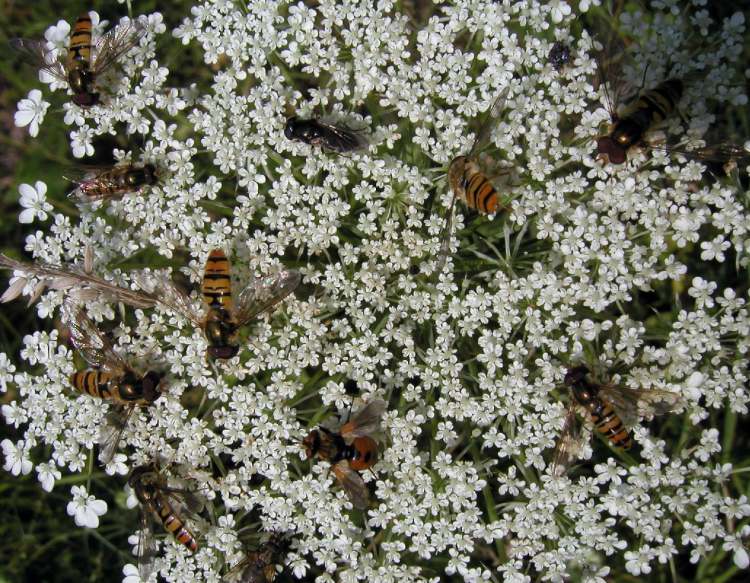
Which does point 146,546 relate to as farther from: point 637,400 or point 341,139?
point 637,400

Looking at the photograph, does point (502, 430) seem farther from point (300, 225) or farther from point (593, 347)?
point (300, 225)

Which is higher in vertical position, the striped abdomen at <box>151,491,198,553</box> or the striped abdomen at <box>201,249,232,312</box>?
the striped abdomen at <box>201,249,232,312</box>

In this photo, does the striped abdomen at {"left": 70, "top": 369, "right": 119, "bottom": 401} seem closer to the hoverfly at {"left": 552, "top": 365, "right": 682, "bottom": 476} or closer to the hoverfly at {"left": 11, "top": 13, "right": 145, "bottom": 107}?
the hoverfly at {"left": 11, "top": 13, "right": 145, "bottom": 107}

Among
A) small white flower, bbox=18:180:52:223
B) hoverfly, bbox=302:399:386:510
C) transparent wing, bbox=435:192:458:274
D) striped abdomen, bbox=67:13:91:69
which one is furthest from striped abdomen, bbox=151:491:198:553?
striped abdomen, bbox=67:13:91:69

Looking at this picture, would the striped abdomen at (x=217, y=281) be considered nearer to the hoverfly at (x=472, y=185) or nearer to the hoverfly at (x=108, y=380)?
the hoverfly at (x=108, y=380)

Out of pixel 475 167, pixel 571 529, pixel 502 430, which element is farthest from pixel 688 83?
pixel 571 529

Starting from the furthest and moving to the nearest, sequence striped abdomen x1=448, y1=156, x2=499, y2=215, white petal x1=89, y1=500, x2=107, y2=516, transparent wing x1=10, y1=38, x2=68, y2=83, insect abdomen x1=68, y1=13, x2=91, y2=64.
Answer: white petal x1=89, y1=500, x2=107, y2=516
transparent wing x1=10, y1=38, x2=68, y2=83
insect abdomen x1=68, y1=13, x2=91, y2=64
striped abdomen x1=448, y1=156, x2=499, y2=215
